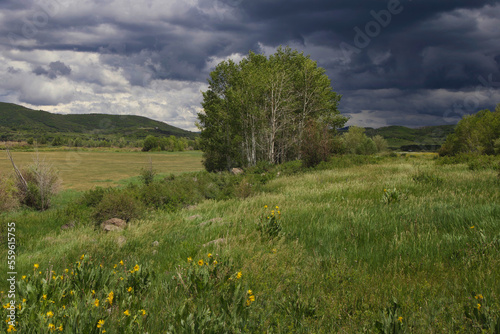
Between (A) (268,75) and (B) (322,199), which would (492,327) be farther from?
(A) (268,75)

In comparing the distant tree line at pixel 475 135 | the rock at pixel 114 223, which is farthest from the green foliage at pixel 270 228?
the distant tree line at pixel 475 135

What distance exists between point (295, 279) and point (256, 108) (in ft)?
101

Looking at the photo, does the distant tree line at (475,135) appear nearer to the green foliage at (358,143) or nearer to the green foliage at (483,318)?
the green foliage at (358,143)

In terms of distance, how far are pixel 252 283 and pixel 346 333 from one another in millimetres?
1443

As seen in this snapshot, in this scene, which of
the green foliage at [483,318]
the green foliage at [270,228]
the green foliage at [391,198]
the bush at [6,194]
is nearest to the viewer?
the green foliage at [483,318]

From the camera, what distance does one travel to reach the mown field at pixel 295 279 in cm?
258

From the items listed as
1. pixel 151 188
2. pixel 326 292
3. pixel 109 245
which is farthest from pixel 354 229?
pixel 151 188

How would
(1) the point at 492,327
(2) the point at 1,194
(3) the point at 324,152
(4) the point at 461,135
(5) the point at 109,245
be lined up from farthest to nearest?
1. (4) the point at 461,135
2. (3) the point at 324,152
3. (2) the point at 1,194
4. (5) the point at 109,245
5. (1) the point at 492,327

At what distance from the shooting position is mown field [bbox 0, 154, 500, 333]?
258cm

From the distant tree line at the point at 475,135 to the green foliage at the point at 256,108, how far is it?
123 feet

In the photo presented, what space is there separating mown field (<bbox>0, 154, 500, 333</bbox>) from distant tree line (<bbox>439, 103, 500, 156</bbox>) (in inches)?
2281

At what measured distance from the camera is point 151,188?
50.6 ft

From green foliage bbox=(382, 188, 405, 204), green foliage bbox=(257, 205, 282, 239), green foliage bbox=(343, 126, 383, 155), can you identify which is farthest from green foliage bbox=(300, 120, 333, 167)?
green foliage bbox=(343, 126, 383, 155)

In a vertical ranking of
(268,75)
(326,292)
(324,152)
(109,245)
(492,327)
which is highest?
(268,75)
